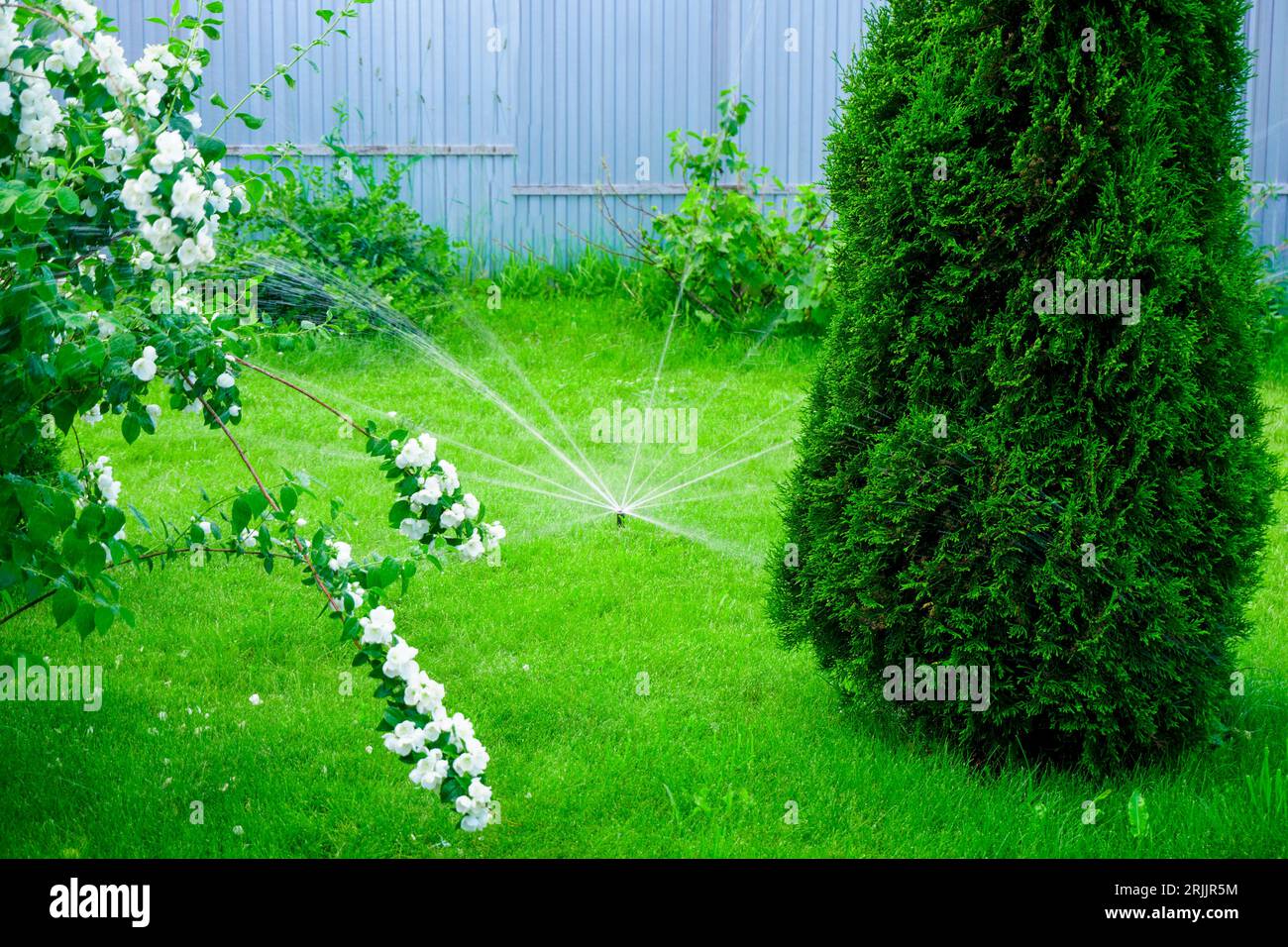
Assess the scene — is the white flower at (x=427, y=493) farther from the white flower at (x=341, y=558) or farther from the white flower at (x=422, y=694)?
the white flower at (x=422, y=694)

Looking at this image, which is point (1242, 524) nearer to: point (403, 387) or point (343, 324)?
point (403, 387)

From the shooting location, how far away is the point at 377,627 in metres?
2.48

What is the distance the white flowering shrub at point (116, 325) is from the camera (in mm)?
2172

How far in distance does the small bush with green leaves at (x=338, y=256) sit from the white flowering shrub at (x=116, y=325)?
5.77 meters

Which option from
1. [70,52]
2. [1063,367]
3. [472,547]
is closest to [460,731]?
[472,547]

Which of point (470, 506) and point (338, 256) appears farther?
point (338, 256)

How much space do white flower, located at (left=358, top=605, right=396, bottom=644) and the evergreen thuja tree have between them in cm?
150

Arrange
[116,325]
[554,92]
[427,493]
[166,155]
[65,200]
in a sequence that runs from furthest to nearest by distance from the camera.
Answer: [554,92] < [427,493] < [116,325] < [166,155] < [65,200]

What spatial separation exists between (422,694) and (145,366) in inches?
34.3

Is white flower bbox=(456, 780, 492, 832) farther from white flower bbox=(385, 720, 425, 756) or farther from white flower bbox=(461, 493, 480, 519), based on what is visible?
white flower bbox=(461, 493, 480, 519)

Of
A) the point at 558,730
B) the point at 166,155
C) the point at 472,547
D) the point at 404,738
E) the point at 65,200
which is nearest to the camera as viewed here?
the point at 65,200

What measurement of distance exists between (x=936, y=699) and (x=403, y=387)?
16.5 ft

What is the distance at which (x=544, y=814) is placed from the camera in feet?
10.7

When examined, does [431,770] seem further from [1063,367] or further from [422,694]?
[1063,367]
